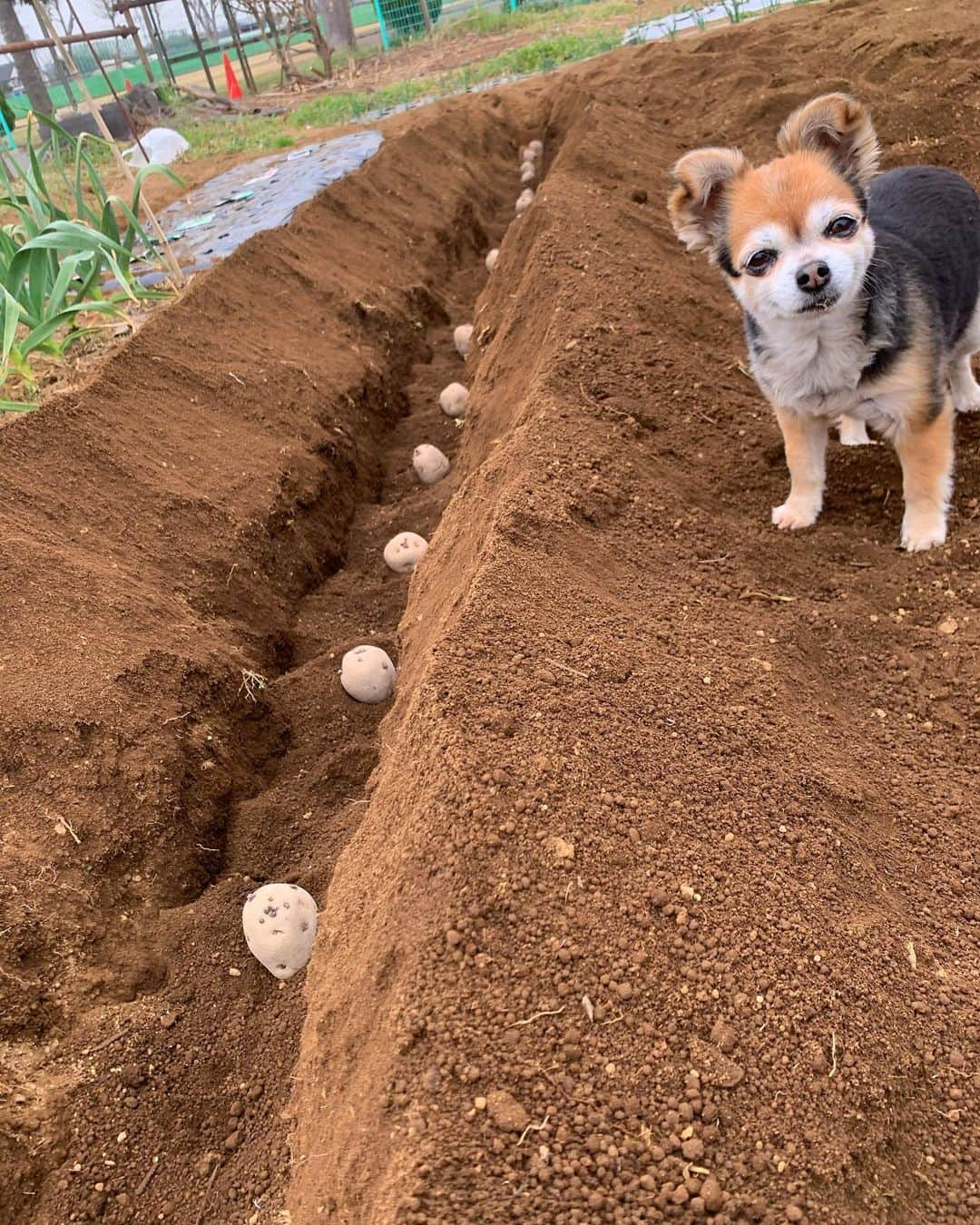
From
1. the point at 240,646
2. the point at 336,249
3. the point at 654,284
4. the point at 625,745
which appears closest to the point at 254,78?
the point at 336,249

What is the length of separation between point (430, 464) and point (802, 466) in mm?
2456

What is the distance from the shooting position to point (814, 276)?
8.36ft

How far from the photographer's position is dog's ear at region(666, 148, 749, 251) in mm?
2760

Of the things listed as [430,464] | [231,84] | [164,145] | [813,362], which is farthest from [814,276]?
[231,84]

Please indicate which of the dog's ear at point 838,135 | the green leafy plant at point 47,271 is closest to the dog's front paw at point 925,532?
the dog's ear at point 838,135

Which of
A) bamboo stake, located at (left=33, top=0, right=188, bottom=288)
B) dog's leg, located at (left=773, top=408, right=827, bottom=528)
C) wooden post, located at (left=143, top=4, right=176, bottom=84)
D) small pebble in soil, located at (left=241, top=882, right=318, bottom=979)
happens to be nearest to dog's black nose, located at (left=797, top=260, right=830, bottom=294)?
dog's leg, located at (left=773, top=408, right=827, bottom=528)

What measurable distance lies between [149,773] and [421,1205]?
207 cm

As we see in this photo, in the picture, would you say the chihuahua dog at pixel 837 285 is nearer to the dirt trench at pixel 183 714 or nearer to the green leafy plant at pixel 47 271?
the dirt trench at pixel 183 714

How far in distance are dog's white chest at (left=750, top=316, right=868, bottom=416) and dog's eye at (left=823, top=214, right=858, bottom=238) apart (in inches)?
11.0

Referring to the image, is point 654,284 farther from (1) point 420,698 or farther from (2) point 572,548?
(1) point 420,698

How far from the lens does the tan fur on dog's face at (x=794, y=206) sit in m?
2.59

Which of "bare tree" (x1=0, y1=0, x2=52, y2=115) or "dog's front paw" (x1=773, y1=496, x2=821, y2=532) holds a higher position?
"bare tree" (x1=0, y1=0, x2=52, y2=115)

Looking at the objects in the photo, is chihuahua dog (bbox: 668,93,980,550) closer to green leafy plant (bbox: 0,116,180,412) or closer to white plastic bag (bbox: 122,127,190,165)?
green leafy plant (bbox: 0,116,180,412)

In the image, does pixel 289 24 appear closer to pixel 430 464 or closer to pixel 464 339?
pixel 464 339
